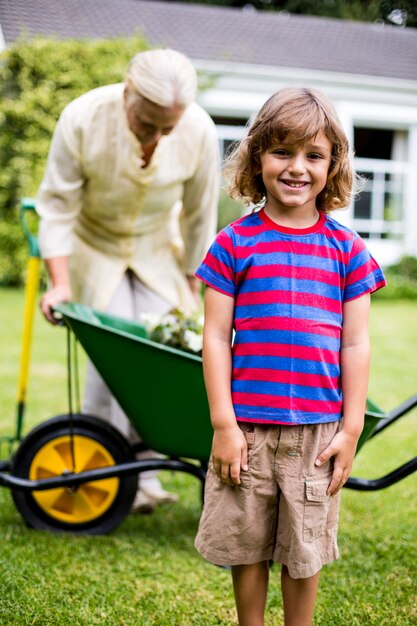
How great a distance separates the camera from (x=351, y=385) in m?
1.52

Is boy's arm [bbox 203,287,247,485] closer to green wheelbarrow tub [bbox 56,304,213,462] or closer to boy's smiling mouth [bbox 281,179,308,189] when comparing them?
boy's smiling mouth [bbox 281,179,308,189]

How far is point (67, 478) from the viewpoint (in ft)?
7.61

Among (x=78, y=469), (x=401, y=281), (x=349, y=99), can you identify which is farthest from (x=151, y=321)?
(x=349, y=99)

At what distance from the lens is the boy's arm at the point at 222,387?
1486 millimetres

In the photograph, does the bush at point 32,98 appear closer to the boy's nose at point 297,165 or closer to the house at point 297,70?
the house at point 297,70

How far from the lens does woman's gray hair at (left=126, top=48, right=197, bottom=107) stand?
7.09ft

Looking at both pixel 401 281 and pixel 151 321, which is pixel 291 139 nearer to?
pixel 151 321

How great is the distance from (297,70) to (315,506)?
10.0 meters

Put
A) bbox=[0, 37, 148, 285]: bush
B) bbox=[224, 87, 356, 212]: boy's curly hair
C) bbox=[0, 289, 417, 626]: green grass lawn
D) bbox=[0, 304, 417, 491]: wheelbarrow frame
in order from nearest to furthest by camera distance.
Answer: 1. bbox=[224, 87, 356, 212]: boy's curly hair
2. bbox=[0, 289, 417, 626]: green grass lawn
3. bbox=[0, 304, 417, 491]: wheelbarrow frame
4. bbox=[0, 37, 148, 285]: bush

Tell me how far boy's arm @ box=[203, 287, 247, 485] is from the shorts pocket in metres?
0.14

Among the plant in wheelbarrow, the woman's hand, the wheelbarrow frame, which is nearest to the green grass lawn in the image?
the plant in wheelbarrow

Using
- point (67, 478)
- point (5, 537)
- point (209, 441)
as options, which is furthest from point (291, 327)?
point (5, 537)

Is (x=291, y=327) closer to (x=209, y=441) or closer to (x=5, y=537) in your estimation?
(x=209, y=441)

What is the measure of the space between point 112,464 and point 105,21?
10274mm
